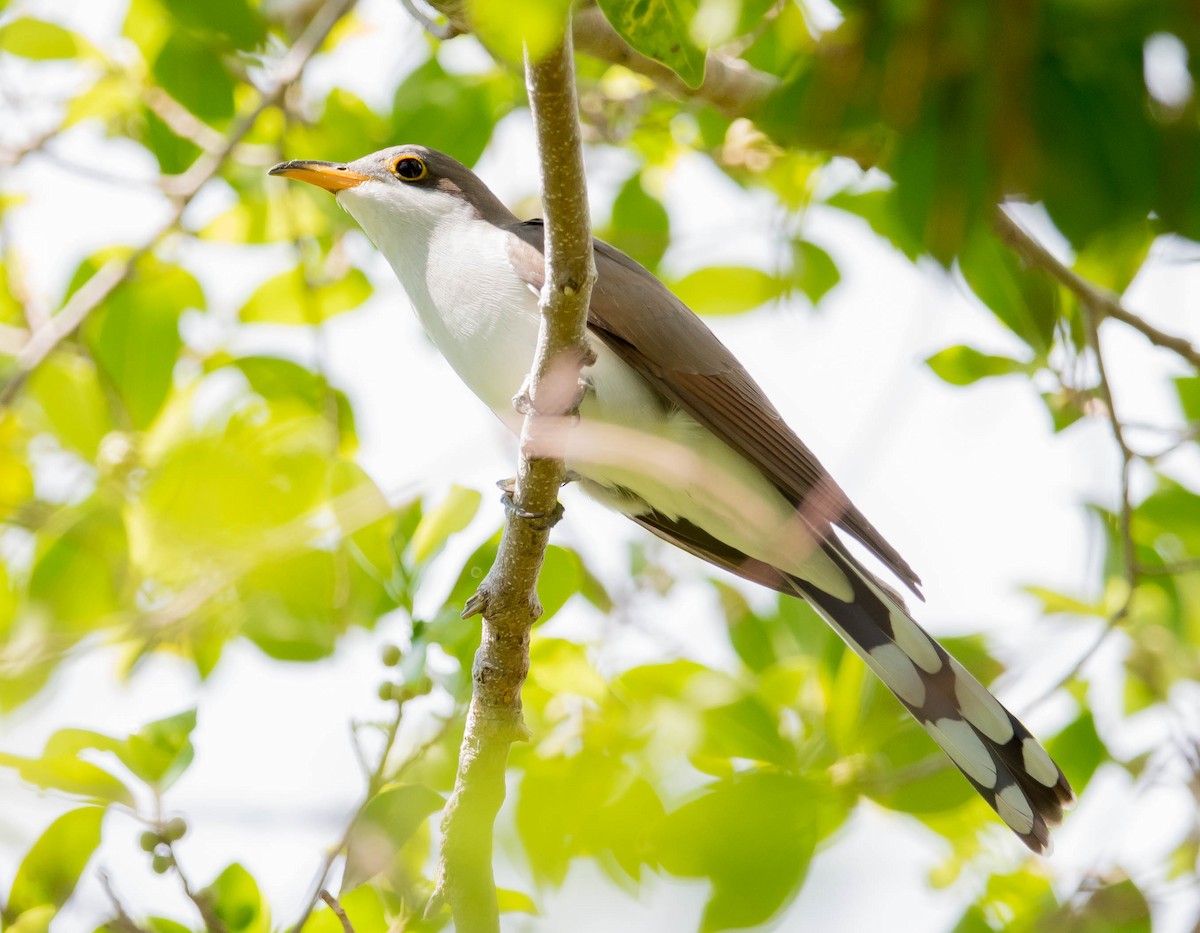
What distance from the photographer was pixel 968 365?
3.76 meters

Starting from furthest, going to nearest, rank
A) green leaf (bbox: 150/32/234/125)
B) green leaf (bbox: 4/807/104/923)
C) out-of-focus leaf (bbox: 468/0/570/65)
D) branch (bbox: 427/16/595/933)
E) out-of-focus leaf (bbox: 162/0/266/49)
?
green leaf (bbox: 150/32/234/125), out-of-focus leaf (bbox: 162/0/266/49), green leaf (bbox: 4/807/104/923), branch (bbox: 427/16/595/933), out-of-focus leaf (bbox: 468/0/570/65)

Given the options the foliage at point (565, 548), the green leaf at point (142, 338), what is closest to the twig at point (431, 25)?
the foliage at point (565, 548)

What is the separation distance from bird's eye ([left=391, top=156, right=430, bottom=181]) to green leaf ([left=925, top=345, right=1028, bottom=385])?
1909 mm

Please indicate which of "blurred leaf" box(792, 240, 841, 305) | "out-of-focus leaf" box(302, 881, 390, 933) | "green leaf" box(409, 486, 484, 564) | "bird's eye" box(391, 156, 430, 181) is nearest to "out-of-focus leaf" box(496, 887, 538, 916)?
"out-of-focus leaf" box(302, 881, 390, 933)

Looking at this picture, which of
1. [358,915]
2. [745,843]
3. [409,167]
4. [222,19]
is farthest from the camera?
[409,167]

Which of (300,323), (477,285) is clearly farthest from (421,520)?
(300,323)

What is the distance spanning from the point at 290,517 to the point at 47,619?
1.42 m

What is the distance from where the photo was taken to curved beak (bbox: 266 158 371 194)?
4145mm

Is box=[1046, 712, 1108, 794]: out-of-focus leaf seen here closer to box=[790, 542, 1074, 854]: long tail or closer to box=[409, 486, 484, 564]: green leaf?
box=[790, 542, 1074, 854]: long tail

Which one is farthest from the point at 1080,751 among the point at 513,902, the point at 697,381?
the point at 513,902

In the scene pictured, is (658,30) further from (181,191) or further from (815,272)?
(815,272)

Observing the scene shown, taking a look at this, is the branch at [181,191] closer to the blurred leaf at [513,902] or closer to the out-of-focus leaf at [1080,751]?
the blurred leaf at [513,902]

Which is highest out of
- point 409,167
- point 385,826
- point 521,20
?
point 409,167

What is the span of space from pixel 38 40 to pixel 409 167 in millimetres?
1411
